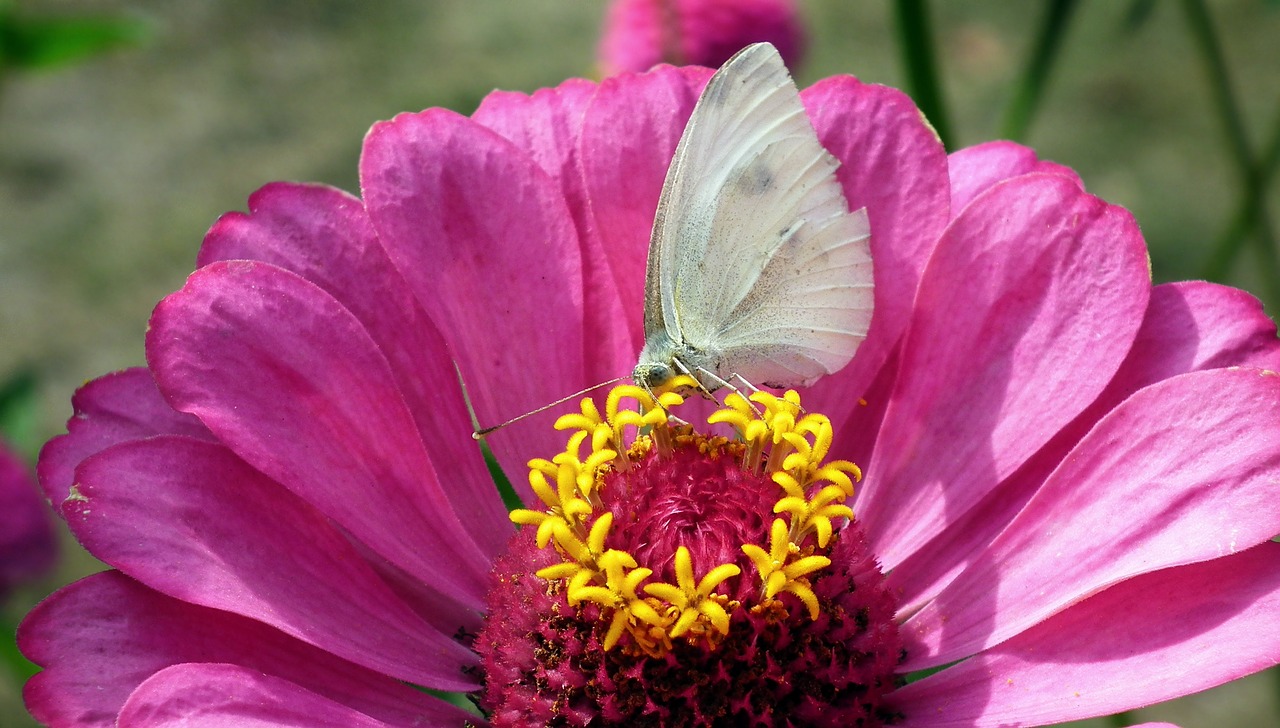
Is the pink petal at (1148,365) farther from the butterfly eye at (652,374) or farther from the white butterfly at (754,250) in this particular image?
the butterfly eye at (652,374)

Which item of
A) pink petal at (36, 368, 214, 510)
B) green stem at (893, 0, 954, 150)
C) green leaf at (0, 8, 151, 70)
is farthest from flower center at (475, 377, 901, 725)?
green leaf at (0, 8, 151, 70)

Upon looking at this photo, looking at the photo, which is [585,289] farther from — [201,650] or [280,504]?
[201,650]

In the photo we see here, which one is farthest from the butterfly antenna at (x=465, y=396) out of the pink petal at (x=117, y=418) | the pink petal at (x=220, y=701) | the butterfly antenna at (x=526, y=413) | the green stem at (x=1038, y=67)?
the green stem at (x=1038, y=67)

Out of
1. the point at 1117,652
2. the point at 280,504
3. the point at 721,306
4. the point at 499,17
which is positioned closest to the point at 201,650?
the point at 280,504

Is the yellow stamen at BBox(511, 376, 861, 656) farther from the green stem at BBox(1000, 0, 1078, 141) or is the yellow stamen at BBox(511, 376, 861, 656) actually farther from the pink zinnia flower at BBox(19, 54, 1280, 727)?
the green stem at BBox(1000, 0, 1078, 141)

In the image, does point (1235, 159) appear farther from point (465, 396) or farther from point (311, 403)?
point (311, 403)

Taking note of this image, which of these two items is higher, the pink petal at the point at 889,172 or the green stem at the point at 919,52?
the green stem at the point at 919,52
